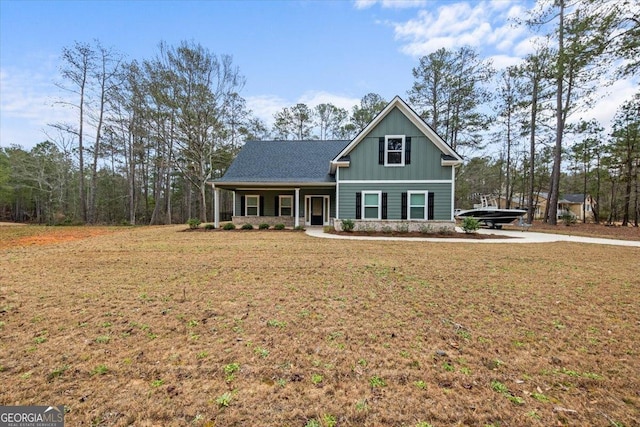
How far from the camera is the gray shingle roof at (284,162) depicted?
53.6ft

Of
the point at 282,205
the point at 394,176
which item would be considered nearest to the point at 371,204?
the point at 394,176

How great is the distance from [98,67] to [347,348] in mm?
28539

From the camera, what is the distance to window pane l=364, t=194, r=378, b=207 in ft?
46.1

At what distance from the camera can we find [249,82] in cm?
2208

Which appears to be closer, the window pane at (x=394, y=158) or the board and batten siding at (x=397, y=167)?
the board and batten siding at (x=397, y=167)

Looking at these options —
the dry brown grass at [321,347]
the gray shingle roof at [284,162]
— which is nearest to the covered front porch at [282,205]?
the gray shingle roof at [284,162]

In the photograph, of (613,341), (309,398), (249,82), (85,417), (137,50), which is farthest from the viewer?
(249,82)

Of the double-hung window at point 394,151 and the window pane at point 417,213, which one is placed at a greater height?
A: the double-hung window at point 394,151

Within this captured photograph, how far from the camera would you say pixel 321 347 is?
2.70m

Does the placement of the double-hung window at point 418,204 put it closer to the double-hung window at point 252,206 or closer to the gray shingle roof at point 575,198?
the double-hung window at point 252,206

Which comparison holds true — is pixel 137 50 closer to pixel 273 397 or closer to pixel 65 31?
pixel 65 31

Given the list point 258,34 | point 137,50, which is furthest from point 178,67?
point 258,34

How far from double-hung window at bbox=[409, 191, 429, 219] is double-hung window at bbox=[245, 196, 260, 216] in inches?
387

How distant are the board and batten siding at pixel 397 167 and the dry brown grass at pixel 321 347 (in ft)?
28.4
